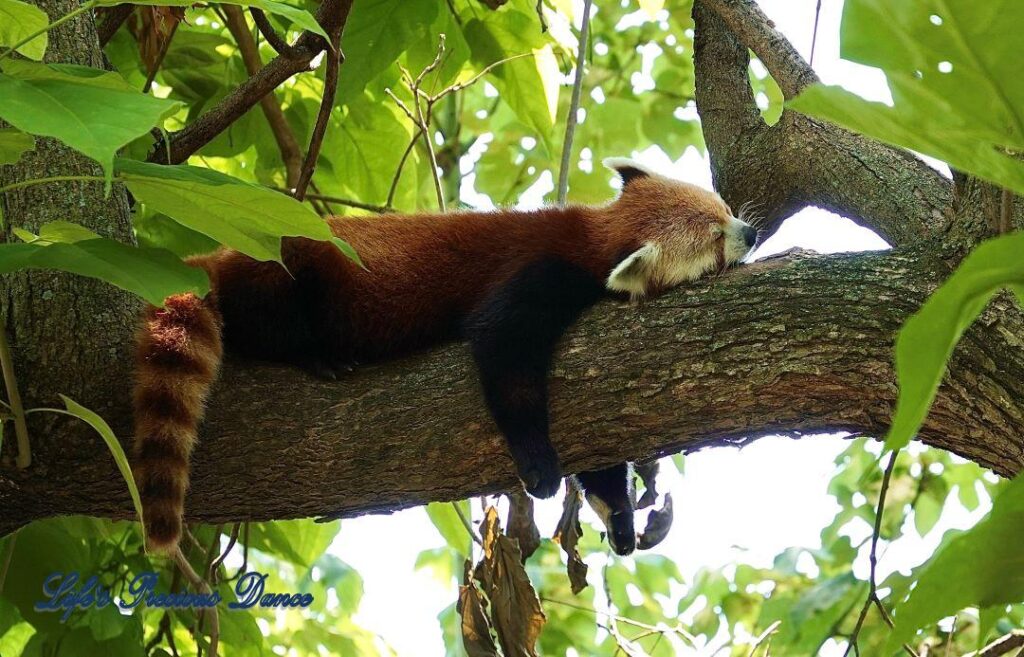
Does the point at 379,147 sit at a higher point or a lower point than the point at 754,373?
lower

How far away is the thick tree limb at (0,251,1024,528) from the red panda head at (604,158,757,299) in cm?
44

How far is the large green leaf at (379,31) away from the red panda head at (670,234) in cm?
87

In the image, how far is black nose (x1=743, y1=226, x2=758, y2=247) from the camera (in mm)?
3039

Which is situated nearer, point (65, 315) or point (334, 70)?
point (65, 315)

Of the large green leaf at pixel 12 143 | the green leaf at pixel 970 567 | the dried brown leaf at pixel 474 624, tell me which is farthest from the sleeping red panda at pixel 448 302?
the green leaf at pixel 970 567

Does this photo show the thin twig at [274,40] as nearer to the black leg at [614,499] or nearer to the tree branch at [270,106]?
the tree branch at [270,106]

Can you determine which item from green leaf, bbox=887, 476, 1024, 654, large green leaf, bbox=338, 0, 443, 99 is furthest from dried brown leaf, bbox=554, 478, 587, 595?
green leaf, bbox=887, 476, 1024, 654

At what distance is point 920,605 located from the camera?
743mm

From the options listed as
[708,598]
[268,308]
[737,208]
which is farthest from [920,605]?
[708,598]

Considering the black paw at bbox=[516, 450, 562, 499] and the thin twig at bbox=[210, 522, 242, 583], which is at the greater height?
the black paw at bbox=[516, 450, 562, 499]

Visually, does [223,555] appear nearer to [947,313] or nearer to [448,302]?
[448,302]

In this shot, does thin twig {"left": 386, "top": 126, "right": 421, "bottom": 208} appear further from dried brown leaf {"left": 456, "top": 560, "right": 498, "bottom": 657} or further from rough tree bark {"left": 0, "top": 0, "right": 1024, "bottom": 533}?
dried brown leaf {"left": 456, "top": 560, "right": 498, "bottom": 657}

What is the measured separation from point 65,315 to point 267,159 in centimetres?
163

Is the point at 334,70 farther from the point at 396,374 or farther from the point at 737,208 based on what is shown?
the point at 737,208
